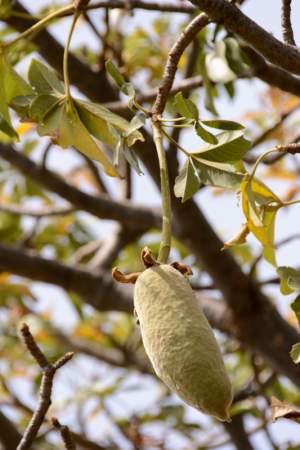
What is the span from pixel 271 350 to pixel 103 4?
2.97ft

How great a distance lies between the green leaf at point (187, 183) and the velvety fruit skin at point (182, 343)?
0.15 metres

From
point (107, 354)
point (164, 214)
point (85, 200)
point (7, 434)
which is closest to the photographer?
point (164, 214)

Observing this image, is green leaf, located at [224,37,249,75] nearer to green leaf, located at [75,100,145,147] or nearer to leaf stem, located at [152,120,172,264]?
green leaf, located at [75,100,145,147]

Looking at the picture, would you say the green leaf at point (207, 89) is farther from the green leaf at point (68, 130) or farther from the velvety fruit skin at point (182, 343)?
the velvety fruit skin at point (182, 343)

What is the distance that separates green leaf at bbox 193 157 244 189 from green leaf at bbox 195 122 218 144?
0.03 m

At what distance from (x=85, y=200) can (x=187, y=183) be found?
1.07 metres

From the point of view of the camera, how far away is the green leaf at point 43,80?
1004 millimetres

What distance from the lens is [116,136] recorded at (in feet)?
3.01

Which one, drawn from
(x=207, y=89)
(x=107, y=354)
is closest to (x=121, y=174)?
(x=207, y=89)

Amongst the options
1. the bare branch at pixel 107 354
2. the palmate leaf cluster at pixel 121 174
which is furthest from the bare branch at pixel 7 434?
the bare branch at pixel 107 354

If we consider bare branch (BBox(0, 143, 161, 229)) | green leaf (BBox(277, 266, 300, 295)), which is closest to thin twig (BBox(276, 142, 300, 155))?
green leaf (BBox(277, 266, 300, 295))

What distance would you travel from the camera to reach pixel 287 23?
36.2 inches

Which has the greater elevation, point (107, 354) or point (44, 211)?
point (44, 211)

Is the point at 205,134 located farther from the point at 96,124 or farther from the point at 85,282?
the point at 85,282
